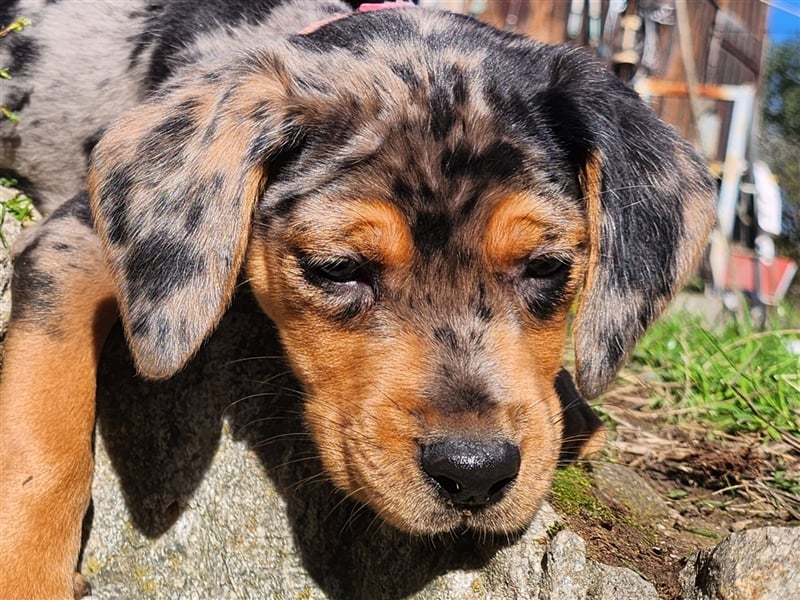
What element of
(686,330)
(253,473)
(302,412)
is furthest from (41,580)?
(686,330)

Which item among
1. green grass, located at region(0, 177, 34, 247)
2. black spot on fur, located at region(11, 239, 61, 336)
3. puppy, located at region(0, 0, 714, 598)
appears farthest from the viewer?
green grass, located at region(0, 177, 34, 247)

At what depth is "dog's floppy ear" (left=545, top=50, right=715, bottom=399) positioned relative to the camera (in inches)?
138

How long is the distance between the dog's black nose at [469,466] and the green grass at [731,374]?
211 centimetres

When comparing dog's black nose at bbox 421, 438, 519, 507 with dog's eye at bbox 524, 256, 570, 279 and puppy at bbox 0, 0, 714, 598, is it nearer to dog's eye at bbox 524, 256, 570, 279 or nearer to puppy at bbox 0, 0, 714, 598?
puppy at bbox 0, 0, 714, 598

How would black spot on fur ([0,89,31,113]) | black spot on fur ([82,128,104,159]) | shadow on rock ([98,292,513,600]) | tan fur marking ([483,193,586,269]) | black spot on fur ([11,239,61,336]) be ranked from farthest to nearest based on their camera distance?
black spot on fur ([0,89,31,113])
black spot on fur ([82,128,104,159])
black spot on fur ([11,239,61,336])
shadow on rock ([98,292,513,600])
tan fur marking ([483,193,586,269])

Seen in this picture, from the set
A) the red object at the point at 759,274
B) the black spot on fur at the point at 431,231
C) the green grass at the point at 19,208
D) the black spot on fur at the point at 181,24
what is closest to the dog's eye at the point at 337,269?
the black spot on fur at the point at 431,231

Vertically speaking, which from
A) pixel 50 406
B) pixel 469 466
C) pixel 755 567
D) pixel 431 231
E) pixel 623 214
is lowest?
pixel 755 567

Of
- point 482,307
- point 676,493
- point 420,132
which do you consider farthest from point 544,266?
point 676,493

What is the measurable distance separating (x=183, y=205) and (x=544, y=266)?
134 centimetres

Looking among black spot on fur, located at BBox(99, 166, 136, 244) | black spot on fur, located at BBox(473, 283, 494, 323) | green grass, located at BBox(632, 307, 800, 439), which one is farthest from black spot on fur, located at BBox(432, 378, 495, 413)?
green grass, located at BBox(632, 307, 800, 439)

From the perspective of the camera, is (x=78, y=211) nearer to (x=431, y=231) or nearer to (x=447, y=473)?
(x=431, y=231)

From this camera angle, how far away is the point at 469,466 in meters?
2.78

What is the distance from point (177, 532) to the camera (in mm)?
3803

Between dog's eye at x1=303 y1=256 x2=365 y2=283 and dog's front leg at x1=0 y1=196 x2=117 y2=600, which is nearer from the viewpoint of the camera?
dog's eye at x1=303 y1=256 x2=365 y2=283
